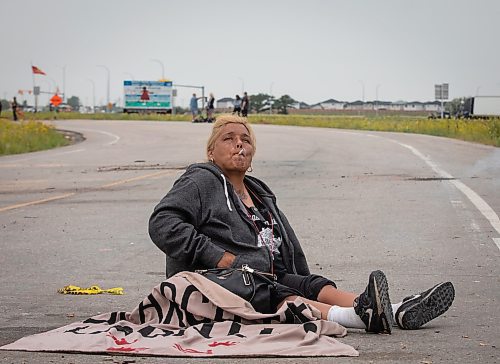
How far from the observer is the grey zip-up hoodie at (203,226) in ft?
20.8

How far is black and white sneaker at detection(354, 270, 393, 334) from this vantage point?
598 centimetres

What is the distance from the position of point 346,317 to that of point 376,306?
0.22m

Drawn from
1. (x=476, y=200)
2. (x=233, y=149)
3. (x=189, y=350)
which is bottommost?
(x=476, y=200)

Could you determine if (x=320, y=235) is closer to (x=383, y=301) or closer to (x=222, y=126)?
(x=222, y=126)

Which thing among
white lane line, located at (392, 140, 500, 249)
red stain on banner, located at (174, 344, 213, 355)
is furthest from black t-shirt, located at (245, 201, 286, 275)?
white lane line, located at (392, 140, 500, 249)

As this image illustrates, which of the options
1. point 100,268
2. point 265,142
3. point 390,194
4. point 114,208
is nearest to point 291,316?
point 100,268

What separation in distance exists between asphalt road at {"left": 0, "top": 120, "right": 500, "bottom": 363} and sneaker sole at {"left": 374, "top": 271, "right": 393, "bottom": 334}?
0.28 feet

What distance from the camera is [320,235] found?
11508mm

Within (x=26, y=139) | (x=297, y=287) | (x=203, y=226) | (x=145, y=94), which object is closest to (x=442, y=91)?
(x=26, y=139)

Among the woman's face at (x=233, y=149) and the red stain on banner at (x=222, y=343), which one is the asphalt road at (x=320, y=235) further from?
the woman's face at (x=233, y=149)

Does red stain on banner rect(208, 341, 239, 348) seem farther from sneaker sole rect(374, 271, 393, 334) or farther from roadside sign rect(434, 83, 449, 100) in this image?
roadside sign rect(434, 83, 449, 100)

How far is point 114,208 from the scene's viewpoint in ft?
47.3

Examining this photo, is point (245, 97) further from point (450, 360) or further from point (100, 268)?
point (450, 360)

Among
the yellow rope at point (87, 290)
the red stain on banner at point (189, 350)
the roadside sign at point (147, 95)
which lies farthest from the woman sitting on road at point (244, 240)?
the roadside sign at point (147, 95)
